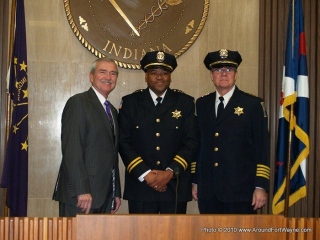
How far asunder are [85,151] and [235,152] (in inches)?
41.1

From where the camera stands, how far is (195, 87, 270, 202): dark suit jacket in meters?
3.59

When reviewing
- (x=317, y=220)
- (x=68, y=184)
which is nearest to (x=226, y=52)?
(x=68, y=184)

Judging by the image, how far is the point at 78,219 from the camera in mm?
2088

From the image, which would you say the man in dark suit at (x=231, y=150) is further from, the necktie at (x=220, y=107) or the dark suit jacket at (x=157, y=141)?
the dark suit jacket at (x=157, y=141)

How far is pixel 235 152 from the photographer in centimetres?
363

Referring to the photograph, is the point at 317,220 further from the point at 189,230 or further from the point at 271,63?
the point at 271,63

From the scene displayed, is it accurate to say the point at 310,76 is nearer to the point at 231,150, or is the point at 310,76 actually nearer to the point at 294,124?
the point at 294,124

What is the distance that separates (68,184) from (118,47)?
5.44 feet

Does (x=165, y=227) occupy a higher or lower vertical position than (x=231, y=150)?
lower

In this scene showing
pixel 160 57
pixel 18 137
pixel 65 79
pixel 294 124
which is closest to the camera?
pixel 160 57

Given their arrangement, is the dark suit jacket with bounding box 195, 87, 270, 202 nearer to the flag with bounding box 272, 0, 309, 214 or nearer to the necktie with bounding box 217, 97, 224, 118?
the necktie with bounding box 217, 97, 224, 118

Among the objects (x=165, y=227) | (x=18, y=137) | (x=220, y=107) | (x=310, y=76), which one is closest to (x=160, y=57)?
(x=220, y=107)

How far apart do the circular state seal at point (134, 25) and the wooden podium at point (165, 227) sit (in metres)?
2.61

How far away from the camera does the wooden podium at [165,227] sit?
209cm
